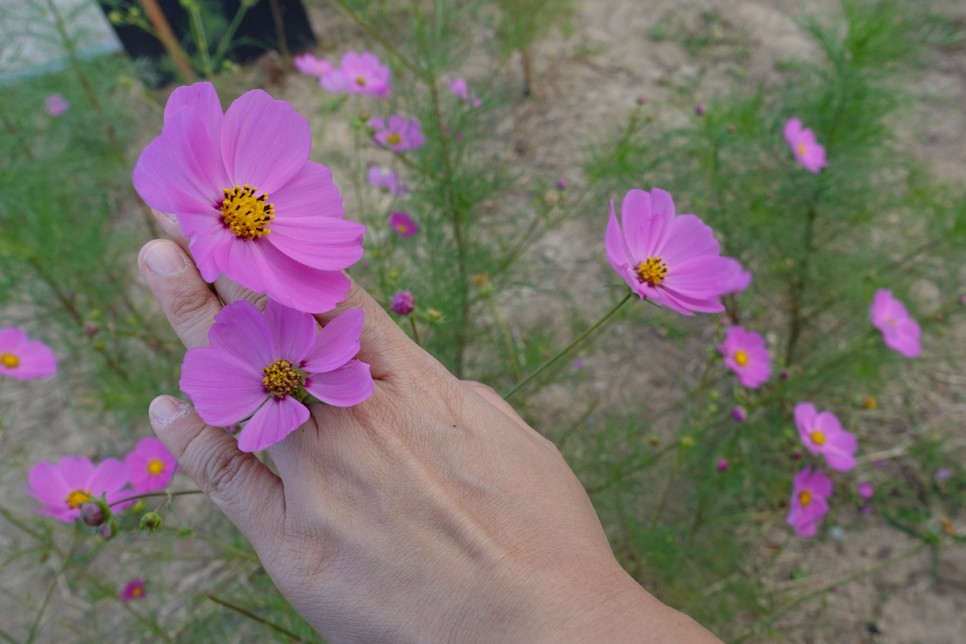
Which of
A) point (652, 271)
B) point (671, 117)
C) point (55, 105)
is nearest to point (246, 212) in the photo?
point (652, 271)

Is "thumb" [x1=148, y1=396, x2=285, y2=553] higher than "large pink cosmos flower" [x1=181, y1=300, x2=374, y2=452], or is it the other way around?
"large pink cosmos flower" [x1=181, y1=300, x2=374, y2=452]

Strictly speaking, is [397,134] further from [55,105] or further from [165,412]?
[55,105]

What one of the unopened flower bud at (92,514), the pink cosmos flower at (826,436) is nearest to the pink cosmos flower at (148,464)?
the unopened flower bud at (92,514)

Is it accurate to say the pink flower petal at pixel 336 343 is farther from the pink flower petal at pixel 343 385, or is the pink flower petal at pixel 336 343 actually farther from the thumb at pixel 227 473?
the thumb at pixel 227 473

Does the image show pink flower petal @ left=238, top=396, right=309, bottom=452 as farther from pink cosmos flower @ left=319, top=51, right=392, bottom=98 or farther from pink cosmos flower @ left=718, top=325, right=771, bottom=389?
pink cosmos flower @ left=319, top=51, right=392, bottom=98

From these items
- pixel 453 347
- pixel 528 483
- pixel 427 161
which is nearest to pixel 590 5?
pixel 427 161

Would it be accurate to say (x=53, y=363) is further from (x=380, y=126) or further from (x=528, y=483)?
(x=528, y=483)

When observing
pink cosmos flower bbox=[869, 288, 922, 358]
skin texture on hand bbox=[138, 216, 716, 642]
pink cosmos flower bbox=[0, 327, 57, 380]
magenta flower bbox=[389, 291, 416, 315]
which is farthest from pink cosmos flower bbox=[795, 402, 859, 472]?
pink cosmos flower bbox=[0, 327, 57, 380]
